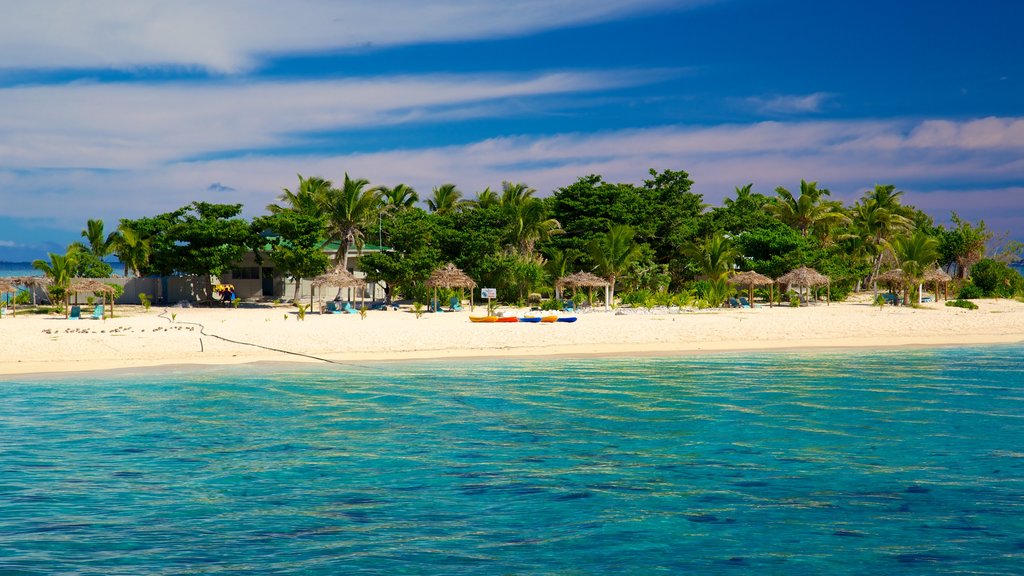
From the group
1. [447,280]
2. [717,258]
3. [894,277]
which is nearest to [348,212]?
[447,280]

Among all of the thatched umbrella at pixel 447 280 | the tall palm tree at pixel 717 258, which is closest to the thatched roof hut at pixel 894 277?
the tall palm tree at pixel 717 258

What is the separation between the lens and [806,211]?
165 feet

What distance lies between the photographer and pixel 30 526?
26.2 feet

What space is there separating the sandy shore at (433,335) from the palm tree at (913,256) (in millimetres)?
6194

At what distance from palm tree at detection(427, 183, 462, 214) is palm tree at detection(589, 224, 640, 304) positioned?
20.6 meters

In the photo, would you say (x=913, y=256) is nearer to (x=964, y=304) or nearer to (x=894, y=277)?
(x=894, y=277)

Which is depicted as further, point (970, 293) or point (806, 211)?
point (806, 211)

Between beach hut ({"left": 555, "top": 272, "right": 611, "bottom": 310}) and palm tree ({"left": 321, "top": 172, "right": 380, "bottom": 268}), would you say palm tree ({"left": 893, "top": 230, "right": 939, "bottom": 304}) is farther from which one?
palm tree ({"left": 321, "top": 172, "right": 380, "bottom": 268})

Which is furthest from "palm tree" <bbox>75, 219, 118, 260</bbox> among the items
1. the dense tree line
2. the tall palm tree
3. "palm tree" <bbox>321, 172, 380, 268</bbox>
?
the tall palm tree

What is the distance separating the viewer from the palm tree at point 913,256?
128ft

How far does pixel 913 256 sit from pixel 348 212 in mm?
27360

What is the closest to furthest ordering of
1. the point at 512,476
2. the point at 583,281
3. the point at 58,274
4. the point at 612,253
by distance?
the point at 512,476 → the point at 58,274 → the point at 583,281 → the point at 612,253

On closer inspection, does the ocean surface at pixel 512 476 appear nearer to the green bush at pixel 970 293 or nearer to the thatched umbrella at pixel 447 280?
the thatched umbrella at pixel 447 280

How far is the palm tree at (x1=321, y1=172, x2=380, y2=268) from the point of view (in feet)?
136
